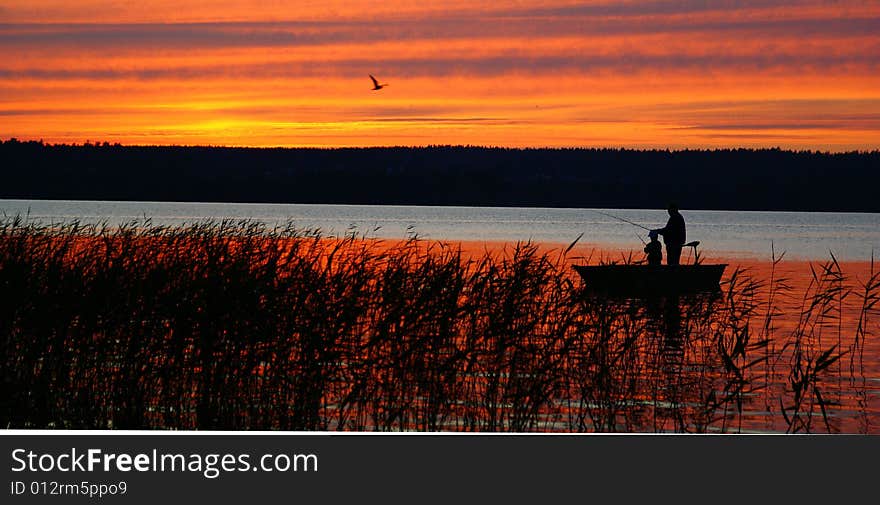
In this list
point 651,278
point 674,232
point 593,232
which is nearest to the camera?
point 651,278

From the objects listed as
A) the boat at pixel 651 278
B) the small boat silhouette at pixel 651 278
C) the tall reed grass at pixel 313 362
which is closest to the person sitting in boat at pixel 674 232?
the small boat silhouette at pixel 651 278

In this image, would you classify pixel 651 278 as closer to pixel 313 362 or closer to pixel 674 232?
pixel 674 232

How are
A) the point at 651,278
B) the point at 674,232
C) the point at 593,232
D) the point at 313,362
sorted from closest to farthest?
the point at 313,362 → the point at 651,278 → the point at 674,232 → the point at 593,232

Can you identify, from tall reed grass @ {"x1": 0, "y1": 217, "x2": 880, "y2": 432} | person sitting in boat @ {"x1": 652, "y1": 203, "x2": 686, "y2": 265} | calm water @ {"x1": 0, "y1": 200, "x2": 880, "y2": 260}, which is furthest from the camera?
calm water @ {"x1": 0, "y1": 200, "x2": 880, "y2": 260}

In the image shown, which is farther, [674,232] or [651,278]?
[674,232]

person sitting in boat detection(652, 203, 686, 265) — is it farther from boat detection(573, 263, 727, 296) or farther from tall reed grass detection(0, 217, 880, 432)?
tall reed grass detection(0, 217, 880, 432)

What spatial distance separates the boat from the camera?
21.1 meters

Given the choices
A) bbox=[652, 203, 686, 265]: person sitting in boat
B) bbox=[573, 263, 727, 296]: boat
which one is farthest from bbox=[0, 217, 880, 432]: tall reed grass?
bbox=[652, 203, 686, 265]: person sitting in boat

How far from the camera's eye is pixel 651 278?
2189 centimetres

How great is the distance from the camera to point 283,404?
419 inches

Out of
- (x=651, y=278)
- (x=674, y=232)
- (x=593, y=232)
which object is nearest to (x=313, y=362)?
(x=651, y=278)

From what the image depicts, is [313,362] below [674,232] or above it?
below

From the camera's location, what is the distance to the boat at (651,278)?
21.1 metres
